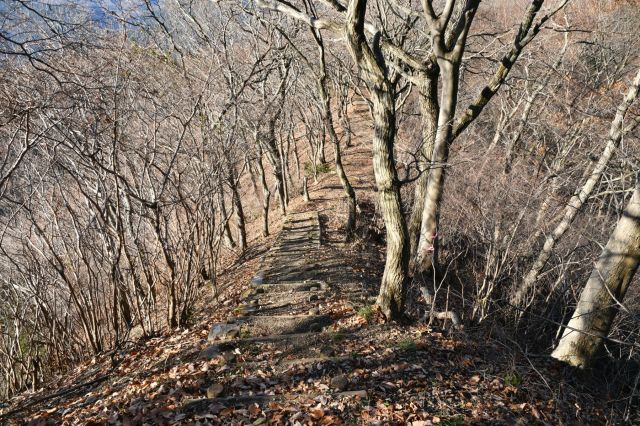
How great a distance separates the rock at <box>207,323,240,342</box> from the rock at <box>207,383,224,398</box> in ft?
3.23

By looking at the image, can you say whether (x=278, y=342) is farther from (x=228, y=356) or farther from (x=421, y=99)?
(x=421, y=99)

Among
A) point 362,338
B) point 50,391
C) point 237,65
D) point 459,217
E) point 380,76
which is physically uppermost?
point 237,65

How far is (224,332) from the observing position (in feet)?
16.6

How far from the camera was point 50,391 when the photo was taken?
205 inches

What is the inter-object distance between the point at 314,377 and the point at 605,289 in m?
3.14

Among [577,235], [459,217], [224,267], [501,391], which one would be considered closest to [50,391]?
[501,391]

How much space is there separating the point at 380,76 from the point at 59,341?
20.3 feet

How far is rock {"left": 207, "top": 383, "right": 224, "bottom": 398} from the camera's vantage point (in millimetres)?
3947

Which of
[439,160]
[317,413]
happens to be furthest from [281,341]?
[439,160]

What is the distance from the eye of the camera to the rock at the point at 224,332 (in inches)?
197

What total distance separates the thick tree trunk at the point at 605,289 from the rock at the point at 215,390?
3331 millimetres

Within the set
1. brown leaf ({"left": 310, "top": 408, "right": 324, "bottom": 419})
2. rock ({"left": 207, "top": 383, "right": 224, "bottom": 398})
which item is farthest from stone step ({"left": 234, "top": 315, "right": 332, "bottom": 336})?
brown leaf ({"left": 310, "top": 408, "right": 324, "bottom": 419})

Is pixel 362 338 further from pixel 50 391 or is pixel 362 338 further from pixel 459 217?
pixel 459 217

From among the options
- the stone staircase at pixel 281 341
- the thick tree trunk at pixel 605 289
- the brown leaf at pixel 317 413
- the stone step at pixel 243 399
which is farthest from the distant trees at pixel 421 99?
the thick tree trunk at pixel 605 289
